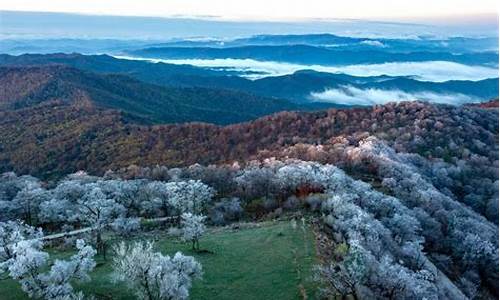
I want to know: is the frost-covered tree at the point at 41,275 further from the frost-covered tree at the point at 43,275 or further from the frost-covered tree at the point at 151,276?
the frost-covered tree at the point at 151,276

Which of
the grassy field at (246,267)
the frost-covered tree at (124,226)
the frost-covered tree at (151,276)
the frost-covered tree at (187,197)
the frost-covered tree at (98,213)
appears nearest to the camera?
the frost-covered tree at (151,276)

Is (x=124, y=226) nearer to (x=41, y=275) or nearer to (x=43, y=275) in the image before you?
(x=43, y=275)

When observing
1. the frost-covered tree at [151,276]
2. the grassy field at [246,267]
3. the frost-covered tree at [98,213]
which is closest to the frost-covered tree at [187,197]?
the frost-covered tree at [98,213]

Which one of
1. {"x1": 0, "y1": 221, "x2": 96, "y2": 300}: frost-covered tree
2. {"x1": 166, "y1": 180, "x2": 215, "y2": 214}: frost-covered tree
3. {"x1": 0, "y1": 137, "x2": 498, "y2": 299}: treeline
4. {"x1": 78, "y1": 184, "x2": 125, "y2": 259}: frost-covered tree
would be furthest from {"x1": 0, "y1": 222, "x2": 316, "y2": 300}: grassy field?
{"x1": 166, "y1": 180, "x2": 215, "y2": 214}: frost-covered tree

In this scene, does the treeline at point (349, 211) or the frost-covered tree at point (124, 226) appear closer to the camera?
the treeline at point (349, 211)

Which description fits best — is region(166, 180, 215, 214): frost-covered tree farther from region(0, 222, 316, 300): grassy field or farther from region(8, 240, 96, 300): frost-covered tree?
region(8, 240, 96, 300): frost-covered tree

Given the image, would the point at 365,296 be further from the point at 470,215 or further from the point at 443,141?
the point at 443,141

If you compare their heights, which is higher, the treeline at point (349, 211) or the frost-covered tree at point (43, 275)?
the frost-covered tree at point (43, 275)

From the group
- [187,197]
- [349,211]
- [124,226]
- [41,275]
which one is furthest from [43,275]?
[349,211]
